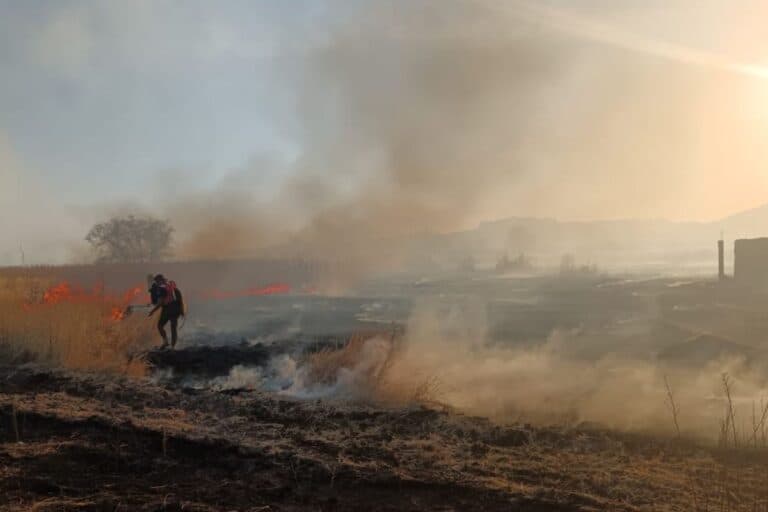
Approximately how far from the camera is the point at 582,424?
951 cm

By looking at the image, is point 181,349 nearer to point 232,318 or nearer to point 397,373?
point 397,373

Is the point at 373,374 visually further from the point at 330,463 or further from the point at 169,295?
the point at 330,463

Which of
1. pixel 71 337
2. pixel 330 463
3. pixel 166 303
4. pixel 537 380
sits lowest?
pixel 537 380

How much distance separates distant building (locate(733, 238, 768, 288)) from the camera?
29109 millimetres

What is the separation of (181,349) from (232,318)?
40.2 ft

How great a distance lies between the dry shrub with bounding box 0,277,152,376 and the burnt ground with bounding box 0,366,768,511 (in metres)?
5.07

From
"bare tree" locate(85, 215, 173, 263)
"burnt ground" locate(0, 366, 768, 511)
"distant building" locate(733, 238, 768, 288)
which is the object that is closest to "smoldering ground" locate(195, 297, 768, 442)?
"burnt ground" locate(0, 366, 768, 511)

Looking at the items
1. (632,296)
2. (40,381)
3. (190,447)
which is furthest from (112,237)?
(190,447)

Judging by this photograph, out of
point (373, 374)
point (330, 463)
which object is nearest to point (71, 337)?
point (373, 374)

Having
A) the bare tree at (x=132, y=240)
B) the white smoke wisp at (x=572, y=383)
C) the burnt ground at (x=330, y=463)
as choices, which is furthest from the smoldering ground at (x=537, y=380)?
the bare tree at (x=132, y=240)

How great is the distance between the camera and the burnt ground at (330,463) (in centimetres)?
557

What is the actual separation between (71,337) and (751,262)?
27.4 m

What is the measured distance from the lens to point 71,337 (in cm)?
1484

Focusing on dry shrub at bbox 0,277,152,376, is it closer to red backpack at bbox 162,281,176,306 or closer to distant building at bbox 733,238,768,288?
red backpack at bbox 162,281,176,306
